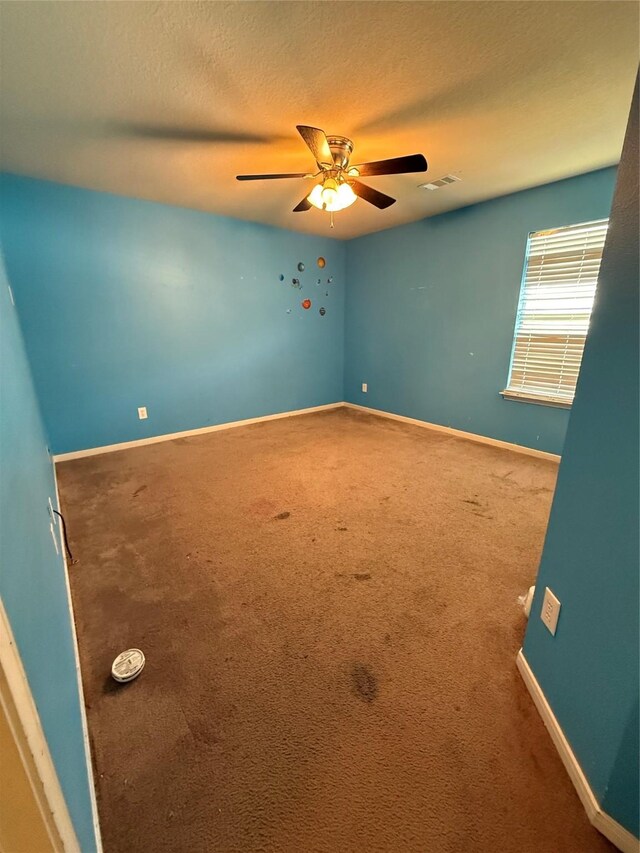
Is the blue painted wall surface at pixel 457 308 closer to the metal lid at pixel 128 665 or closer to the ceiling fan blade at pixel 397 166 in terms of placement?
the ceiling fan blade at pixel 397 166

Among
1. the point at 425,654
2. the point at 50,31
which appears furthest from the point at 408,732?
the point at 50,31

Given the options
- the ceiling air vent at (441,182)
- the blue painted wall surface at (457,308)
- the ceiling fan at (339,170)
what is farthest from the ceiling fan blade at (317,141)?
the blue painted wall surface at (457,308)

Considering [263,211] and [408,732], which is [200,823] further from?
[263,211]

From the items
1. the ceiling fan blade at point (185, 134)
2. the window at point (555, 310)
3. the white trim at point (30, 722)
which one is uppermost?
the ceiling fan blade at point (185, 134)

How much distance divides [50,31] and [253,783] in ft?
9.06

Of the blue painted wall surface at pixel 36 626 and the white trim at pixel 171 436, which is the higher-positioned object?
the blue painted wall surface at pixel 36 626

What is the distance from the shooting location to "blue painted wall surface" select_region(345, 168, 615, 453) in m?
3.04

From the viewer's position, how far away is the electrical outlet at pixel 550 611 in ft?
3.59

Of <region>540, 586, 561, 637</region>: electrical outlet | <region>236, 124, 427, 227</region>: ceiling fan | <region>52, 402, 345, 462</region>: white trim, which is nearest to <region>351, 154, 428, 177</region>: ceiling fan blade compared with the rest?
<region>236, 124, 427, 227</region>: ceiling fan

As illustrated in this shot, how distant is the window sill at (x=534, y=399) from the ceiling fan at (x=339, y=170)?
2.13 metres

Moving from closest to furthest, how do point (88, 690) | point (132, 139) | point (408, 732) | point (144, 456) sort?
1. point (408, 732)
2. point (88, 690)
3. point (132, 139)
4. point (144, 456)

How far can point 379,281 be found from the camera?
4391 mm

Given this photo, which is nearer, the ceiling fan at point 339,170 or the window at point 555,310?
Result: the ceiling fan at point 339,170

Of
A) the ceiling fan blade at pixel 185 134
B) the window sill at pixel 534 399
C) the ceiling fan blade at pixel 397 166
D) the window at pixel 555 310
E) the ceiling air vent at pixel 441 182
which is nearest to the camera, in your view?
the ceiling fan blade at pixel 397 166
